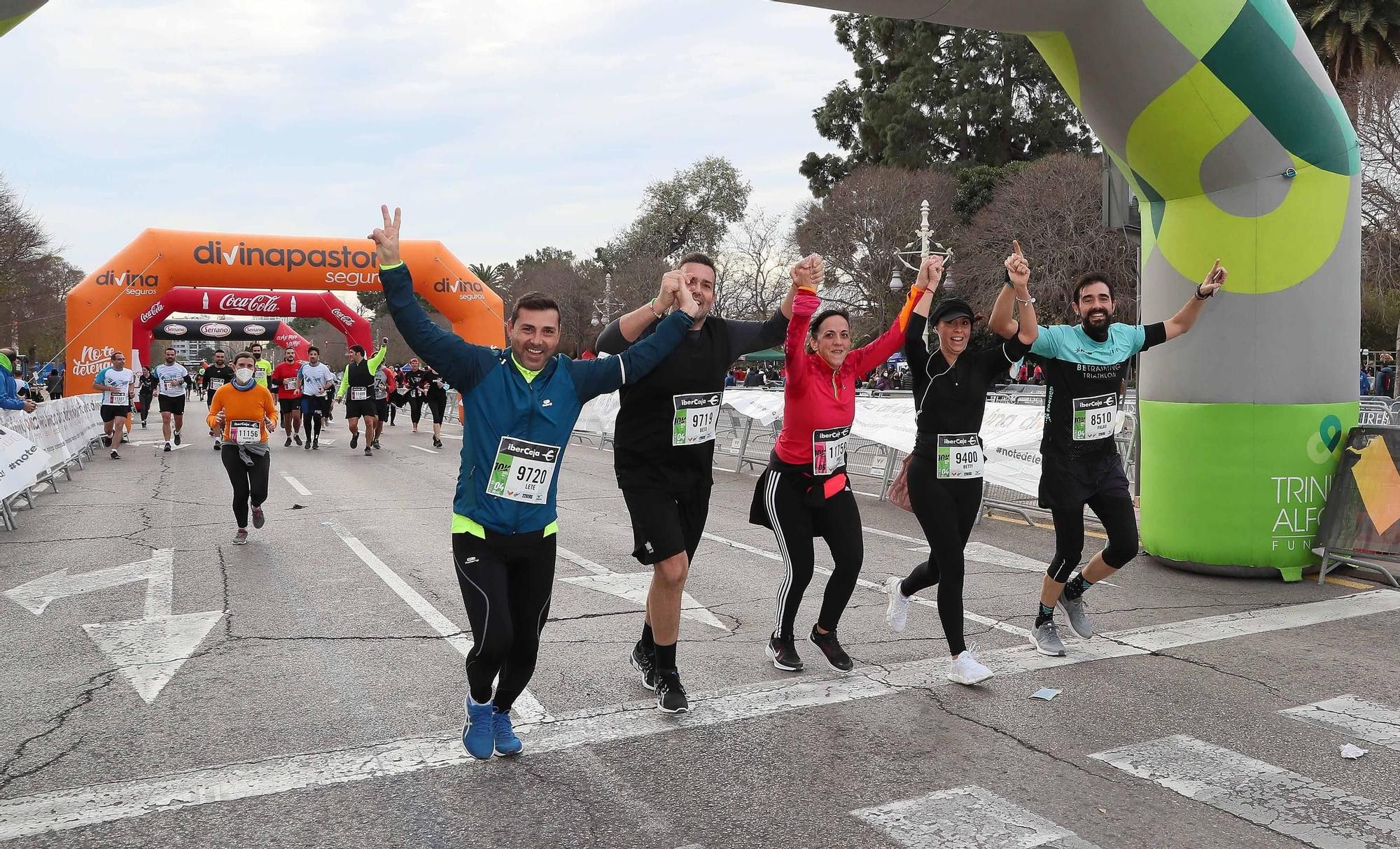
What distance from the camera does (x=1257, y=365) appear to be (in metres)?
7.36

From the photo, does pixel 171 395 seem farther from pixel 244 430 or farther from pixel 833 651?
pixel 833 651

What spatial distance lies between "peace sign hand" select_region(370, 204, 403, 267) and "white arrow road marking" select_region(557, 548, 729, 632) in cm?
314

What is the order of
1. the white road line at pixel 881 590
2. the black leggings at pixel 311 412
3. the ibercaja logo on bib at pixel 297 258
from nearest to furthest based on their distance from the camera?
the white road line at pixel 881 590, the black leggings at pixel 311 412, the ibercaja logo on bib at pixel 297 258

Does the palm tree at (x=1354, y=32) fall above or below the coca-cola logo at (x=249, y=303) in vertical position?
above

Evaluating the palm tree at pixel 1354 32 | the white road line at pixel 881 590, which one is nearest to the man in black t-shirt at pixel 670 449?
the white road line at pixel 881 590

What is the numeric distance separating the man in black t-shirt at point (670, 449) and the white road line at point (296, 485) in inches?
375

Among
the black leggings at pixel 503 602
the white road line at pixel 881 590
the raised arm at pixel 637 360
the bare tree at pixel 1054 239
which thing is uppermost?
the bare tree at pixel 1054 239

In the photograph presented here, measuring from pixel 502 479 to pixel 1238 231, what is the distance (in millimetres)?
5751

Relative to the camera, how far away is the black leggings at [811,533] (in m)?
5.09

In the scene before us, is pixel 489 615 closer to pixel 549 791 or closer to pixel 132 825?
pixel 549 791

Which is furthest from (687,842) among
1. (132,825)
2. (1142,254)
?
(1142,254)

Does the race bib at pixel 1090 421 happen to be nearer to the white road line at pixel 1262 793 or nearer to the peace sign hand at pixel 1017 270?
the peace sign hand at pixel 1017 270

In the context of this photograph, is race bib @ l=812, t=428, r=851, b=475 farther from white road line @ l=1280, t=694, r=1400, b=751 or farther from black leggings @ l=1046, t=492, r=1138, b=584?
white road line @ l=1280, t=694, r=1400, b=751

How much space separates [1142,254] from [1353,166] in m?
1.46
